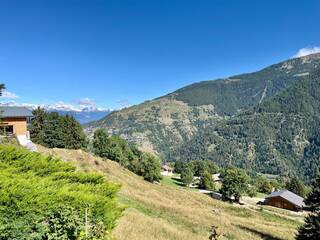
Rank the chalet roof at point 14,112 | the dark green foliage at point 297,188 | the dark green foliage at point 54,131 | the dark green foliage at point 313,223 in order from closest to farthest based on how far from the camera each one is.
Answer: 1. the dark green foliage at point 313,223
2. the chalet roof at point 14,112
3. the dark green foliage at point 54,131
4. the dark green foliage at point 297,188

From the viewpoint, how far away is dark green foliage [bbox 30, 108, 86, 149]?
310 feet

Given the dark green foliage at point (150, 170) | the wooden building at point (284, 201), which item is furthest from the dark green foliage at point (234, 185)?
the wooden building at point (284, 201)

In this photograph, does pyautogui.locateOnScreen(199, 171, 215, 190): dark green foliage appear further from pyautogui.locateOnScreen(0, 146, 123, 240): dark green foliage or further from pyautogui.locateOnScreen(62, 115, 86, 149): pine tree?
pyautogui.locateOnScreen(0, 146, 123, 240): dark green foliage

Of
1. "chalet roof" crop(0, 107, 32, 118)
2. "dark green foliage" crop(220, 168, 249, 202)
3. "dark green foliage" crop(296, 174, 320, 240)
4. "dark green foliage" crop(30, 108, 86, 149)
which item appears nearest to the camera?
"dark green foliage" crop(296, 174, 320, 240)

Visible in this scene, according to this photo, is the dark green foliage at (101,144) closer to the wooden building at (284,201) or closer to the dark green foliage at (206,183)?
the dark green foliage at (206,183)

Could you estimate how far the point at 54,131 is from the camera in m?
97.3

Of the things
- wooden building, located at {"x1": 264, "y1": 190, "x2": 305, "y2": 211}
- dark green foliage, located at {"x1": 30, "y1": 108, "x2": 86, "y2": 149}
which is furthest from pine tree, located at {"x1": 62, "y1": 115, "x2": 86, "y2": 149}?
wooden building, located at {"x1": 264, "y1": 190, "x2": 305, "y2": 211}

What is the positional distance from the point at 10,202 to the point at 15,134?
40272mm

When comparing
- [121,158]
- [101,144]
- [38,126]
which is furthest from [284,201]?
[38,126]

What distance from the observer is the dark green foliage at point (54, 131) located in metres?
94.5

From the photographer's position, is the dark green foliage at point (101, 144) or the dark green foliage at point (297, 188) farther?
the dark green foliage at point (297, 188)

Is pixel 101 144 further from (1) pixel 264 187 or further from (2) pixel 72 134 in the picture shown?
(1) pixel 264 187

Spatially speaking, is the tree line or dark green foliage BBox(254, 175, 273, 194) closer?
the tree line

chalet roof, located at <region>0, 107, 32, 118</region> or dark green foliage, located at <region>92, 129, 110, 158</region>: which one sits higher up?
chalet roof, located at <region>0, 107, 32, 118</region>
